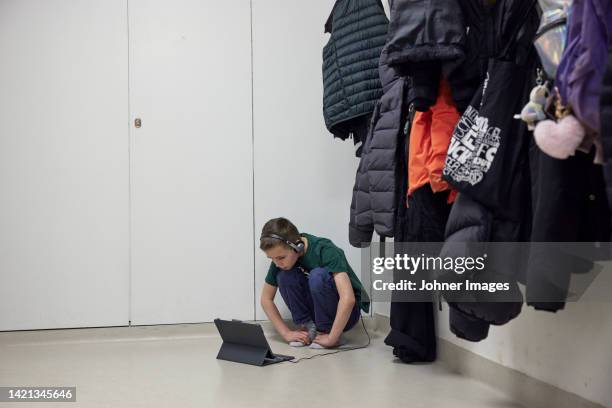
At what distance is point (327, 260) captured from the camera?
286 centimetres

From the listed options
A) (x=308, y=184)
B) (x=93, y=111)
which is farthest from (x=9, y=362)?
(x=308, y=184)

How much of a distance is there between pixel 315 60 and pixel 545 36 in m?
2.22

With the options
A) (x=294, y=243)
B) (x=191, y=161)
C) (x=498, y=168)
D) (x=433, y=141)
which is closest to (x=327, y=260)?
(x=294, y=243)

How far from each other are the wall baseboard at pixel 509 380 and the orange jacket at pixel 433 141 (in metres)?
0.60

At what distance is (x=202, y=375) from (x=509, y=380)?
3.54 feet

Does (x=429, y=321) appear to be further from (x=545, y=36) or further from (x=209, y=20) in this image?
(x=209, y=20)

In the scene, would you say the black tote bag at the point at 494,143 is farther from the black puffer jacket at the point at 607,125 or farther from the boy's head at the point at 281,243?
the boy's head at the point at 281,243

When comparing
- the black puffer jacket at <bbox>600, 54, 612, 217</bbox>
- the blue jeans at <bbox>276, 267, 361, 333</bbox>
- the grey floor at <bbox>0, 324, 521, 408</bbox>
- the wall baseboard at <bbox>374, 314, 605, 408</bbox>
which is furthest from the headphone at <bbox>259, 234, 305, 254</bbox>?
the black puffer jacket at <bbox>600, 54, 612, 217</bbox>

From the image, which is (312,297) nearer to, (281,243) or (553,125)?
(281,243)

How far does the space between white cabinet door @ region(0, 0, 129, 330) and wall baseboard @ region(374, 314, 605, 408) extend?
5.46 ft

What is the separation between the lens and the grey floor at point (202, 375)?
1.95 meters

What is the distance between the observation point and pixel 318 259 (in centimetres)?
290

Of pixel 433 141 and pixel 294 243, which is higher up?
pixel 433 141

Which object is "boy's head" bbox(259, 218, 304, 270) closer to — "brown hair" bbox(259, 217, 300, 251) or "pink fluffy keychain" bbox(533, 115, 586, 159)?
"brown hair" bbox(259, 217, 300, 251)
